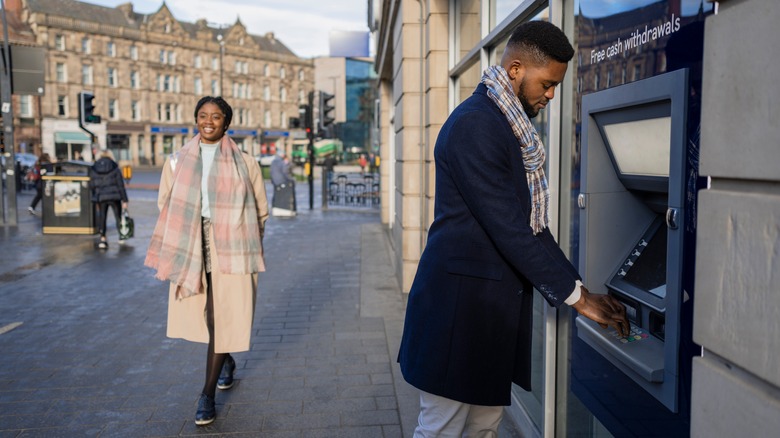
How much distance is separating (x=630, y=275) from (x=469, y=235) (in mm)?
572

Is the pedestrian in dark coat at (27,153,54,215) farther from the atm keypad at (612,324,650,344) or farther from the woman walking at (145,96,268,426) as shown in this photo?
the atm keypad at (612,324,650,344)

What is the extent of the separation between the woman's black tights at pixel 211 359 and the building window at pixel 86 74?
62.1 m

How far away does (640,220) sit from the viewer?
86.7 inches

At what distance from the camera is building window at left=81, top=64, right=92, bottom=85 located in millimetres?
59438

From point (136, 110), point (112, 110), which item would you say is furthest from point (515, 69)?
point (136, 110)

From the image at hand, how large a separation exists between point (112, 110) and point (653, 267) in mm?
65119

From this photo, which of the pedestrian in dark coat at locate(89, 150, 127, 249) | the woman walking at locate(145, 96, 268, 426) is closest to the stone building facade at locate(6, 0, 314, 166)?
the pedestrian in dark coat at locate(89, 150, 127, 249)

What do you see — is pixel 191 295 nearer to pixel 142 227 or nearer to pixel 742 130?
pixel 742 130

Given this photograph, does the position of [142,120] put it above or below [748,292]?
above

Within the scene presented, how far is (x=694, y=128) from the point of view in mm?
1751

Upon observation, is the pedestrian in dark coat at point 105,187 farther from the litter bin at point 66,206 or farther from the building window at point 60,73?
the building window at point 60,73

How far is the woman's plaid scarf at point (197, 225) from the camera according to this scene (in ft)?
12.4

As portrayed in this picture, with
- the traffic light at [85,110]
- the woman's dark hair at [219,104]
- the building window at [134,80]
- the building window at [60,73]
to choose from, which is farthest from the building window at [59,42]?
the woman's dark hair at [219,104]

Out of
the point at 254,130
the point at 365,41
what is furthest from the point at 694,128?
the point at 254,130
